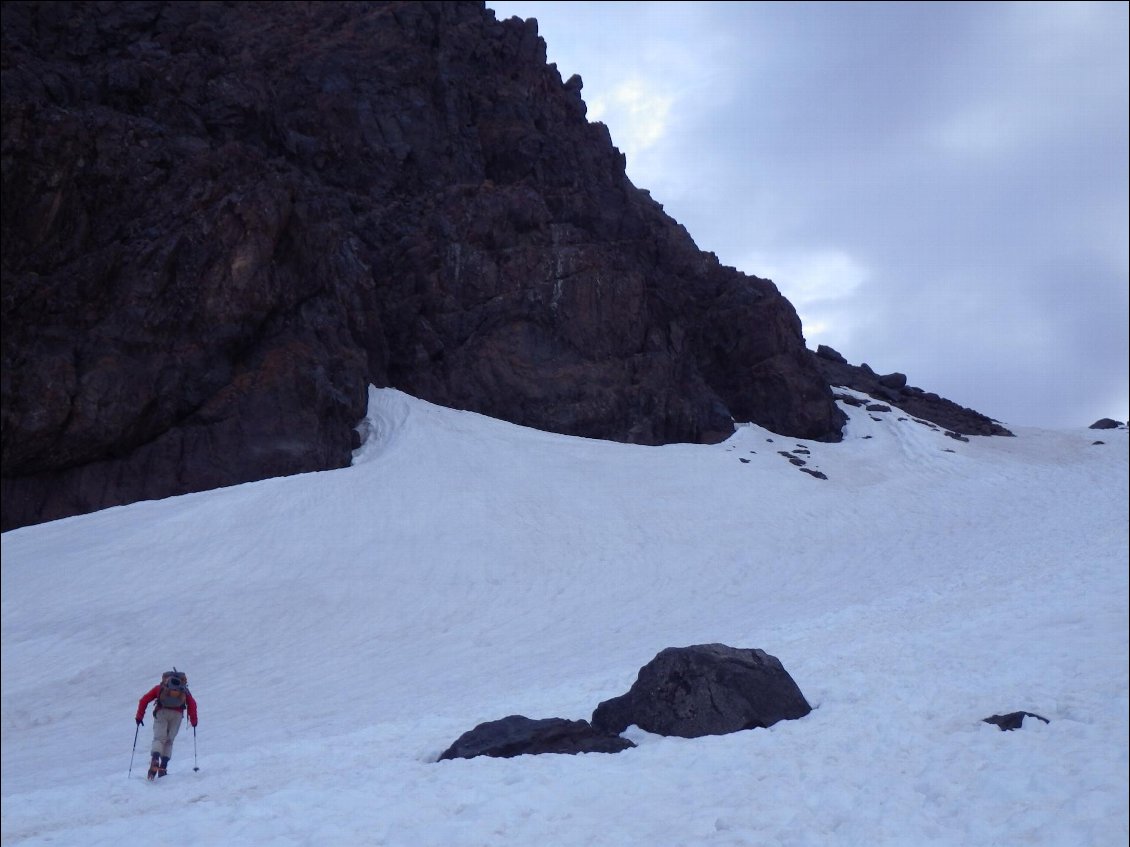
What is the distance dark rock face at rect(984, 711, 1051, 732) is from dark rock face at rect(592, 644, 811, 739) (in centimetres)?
269

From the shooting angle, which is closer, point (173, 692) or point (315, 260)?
point (173, 692)

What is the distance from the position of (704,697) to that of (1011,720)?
13.9 feet

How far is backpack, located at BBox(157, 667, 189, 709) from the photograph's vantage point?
14.6 metres

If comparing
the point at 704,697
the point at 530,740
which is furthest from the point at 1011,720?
the point at 530,740

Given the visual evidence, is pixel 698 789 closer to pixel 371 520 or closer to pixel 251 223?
pixel 371 520

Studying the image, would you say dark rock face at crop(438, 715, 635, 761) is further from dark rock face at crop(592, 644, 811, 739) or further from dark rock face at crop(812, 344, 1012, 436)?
dark rock face at crop(812, 344, 1012, 436)

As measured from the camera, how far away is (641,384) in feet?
157

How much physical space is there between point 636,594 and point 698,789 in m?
17.8

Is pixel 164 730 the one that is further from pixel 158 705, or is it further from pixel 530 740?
pixel 530 740

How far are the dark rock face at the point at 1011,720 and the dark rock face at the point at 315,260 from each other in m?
27.2

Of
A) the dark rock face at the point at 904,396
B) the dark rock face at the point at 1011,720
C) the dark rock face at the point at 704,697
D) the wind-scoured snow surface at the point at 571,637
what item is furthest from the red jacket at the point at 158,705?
the dark rock face at the point at 904,396

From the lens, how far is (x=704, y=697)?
1386 centimetres

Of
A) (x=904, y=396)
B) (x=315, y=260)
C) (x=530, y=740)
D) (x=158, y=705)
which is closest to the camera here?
(x=530, y=740)

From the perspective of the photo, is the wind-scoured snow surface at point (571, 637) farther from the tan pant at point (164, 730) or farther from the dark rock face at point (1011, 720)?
the tan pant at point (164, 730)
